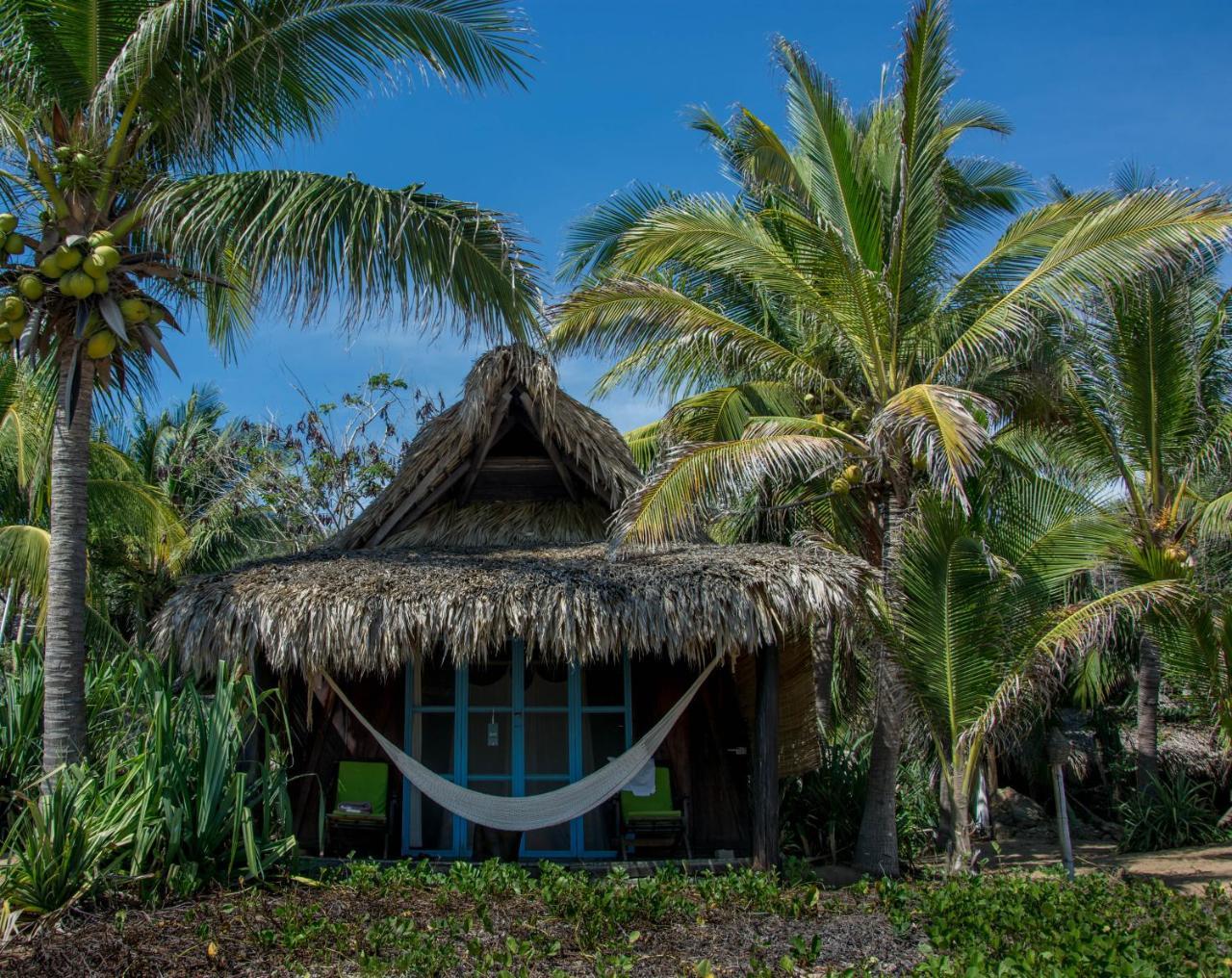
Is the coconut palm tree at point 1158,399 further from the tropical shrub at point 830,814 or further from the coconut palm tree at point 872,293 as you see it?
the tropical shrub at point 830,814

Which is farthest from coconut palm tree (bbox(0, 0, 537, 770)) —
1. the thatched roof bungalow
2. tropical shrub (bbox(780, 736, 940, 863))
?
tropical shrub (bbox(780, 736, 940, 863))

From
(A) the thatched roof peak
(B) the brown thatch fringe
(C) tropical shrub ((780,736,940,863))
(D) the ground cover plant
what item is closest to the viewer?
(D) the ground cover plant

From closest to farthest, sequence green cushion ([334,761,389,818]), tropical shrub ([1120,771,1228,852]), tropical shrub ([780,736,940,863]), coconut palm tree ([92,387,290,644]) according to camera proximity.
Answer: green cushion ([334,761,389,818])
tropical shrub ([780,736,940,863])
tropical shrub ([1120,771,1228,852])
coconut palm tree ([92,387,290,644])

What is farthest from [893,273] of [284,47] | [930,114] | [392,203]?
[284,47]

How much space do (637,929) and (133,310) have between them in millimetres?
4020

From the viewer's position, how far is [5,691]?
620 cm

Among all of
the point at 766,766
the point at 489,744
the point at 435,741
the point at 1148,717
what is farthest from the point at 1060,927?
the point at 1148,717

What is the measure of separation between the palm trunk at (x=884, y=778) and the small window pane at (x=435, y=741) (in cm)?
303

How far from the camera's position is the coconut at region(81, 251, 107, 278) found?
5.41 m

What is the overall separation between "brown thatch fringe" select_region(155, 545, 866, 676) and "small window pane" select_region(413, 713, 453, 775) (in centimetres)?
120

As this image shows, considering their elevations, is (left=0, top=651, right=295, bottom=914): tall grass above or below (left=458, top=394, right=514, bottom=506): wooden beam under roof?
below

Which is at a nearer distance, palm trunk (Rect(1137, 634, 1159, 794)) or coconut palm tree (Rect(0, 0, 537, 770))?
coconut palm tree (Rect(0, 0, 537, 770))

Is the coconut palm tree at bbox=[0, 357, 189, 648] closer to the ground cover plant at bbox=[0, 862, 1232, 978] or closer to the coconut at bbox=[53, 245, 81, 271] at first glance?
the coconut at bbox=[53, 245, 81, 271]

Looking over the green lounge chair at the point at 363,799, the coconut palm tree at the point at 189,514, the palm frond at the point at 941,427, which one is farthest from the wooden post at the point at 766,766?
the coconut palm tree at the point at 189,514
